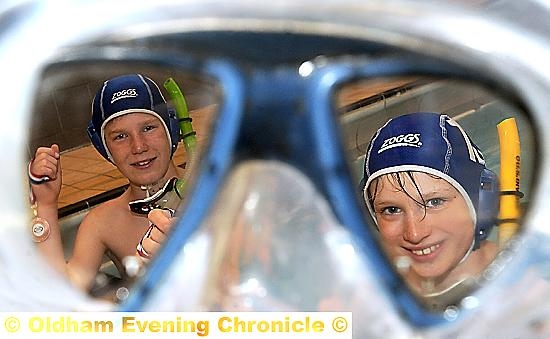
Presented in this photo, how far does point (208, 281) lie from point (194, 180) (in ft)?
0.24

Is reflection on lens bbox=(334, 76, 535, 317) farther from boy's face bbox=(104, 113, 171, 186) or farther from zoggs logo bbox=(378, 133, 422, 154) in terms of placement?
boy's face bbox=(104, 113, 171, 186)

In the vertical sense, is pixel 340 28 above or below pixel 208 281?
above

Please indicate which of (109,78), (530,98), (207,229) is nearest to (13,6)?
(109,78)

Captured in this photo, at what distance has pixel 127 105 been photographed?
2.39 ft

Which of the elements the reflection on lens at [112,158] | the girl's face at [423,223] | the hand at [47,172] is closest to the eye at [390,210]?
the girl's face at [423,223]

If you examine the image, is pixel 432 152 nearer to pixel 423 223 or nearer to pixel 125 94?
pixel 423 223

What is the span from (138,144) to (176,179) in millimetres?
52

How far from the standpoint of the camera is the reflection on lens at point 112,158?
2.25 feet

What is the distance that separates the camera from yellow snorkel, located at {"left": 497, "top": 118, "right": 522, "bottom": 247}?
68 centimetres

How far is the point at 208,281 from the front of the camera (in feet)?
2.19

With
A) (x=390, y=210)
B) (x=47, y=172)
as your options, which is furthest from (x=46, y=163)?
(x=390, y=210)

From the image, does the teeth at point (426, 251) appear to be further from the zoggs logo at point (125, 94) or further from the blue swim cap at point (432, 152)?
the zoggs logo at point (125, 94)

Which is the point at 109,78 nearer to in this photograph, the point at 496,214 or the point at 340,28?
the point at 340,28

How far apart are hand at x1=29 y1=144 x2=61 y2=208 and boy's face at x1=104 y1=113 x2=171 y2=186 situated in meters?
0.04
